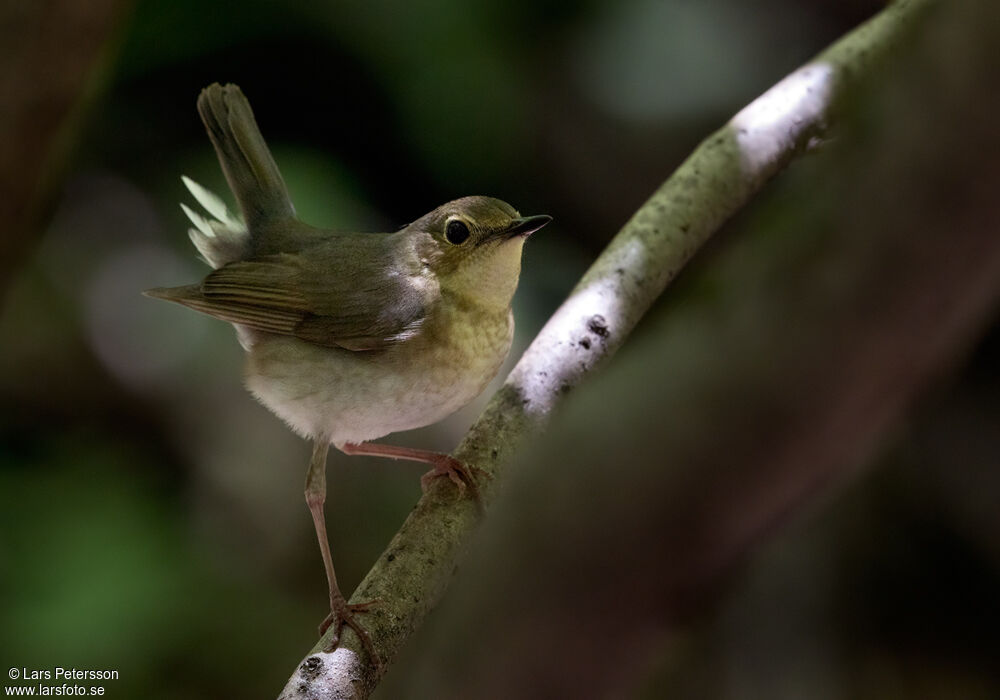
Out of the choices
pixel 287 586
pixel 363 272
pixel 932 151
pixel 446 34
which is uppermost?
pixel 446 34

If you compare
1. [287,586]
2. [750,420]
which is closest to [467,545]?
[750,420]

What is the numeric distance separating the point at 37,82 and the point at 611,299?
197 centimetres

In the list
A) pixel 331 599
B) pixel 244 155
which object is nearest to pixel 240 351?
pixel 244 155

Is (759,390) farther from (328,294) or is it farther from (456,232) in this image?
(328,294)

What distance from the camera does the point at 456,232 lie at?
1.76 meters

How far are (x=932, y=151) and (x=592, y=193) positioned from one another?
182cm

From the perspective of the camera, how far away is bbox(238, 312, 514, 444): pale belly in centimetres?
187

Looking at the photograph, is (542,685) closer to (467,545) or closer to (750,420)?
(750,420)

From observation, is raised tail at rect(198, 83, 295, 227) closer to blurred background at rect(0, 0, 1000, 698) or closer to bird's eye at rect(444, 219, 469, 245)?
blurred background at rect(0, 0, 1000, 698)

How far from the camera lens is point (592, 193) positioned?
2.58 meters

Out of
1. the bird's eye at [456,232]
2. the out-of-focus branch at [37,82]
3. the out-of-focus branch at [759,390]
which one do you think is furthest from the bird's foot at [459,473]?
the out-of-focus branch at [37,82]

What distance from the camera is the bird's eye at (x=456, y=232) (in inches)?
68.6

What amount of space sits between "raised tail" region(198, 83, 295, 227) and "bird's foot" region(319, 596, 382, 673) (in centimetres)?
90

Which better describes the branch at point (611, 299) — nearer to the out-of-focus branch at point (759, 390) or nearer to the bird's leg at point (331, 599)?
the bird's leg at point (331, 599)
